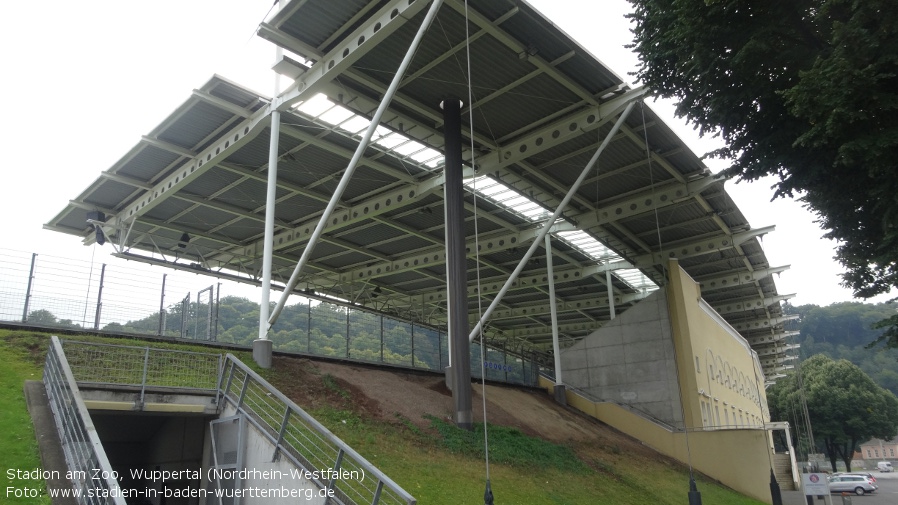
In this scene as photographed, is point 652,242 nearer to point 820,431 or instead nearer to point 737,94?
point 737,94

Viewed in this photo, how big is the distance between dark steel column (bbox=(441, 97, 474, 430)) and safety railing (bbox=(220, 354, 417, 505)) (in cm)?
678

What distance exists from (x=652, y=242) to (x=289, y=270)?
75.7 ft

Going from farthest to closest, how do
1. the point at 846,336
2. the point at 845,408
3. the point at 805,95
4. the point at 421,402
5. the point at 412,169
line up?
the point at 846,336, the point at 845,408, the point at 412,169, the point at 421,402, the point at 805,95

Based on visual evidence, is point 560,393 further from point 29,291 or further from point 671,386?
point 29,291

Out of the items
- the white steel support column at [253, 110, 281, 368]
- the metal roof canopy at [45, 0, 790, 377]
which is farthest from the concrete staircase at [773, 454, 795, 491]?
the white steel support column at [253, 110, 281, 368]

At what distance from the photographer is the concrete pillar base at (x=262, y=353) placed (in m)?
17.9

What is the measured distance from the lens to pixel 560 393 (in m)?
31.3

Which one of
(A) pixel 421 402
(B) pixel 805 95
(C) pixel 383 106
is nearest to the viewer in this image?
(B) pixel 805 95

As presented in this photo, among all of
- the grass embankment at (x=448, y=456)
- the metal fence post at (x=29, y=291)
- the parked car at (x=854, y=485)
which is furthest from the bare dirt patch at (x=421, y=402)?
the parked car at (x=854, y=485)

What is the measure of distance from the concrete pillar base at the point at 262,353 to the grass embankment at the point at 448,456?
1.04 feet

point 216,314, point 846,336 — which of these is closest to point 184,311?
point 216,314

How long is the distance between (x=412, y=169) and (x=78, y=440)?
18.7 metres

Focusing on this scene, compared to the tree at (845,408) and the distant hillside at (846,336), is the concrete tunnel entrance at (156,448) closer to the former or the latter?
the tree at (845,408)

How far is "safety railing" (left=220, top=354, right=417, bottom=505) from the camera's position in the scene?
9.93m
